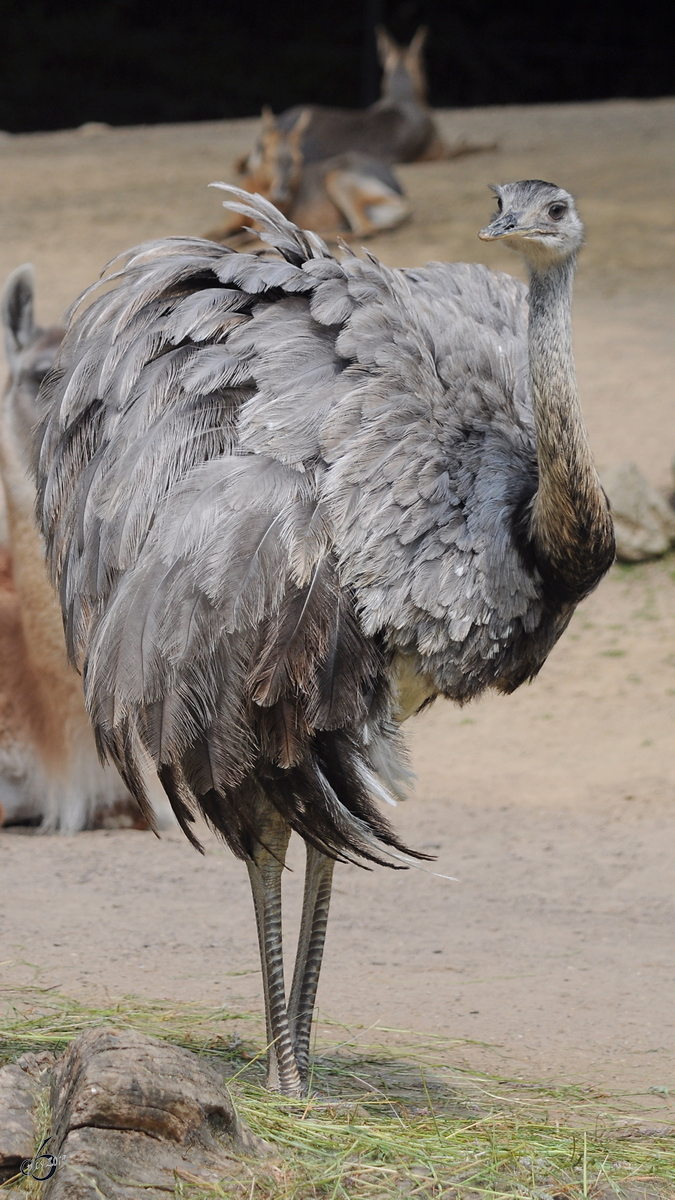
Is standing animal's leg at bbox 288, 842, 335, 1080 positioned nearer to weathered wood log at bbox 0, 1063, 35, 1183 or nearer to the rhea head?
weathered wood log at bbox 0, 1063, 35, 1183

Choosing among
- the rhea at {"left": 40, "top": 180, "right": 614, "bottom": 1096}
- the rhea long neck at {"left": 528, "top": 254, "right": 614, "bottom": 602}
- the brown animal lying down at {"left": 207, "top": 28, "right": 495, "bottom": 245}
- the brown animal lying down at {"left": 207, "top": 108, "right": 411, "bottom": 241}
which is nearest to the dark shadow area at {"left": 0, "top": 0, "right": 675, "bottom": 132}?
Answer: the brown animal lying down at {"left": 207, "top": 28, "right": 495, "bottom": 245}

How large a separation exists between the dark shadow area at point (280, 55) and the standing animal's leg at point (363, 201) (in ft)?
16.7

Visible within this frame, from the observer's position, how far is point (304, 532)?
282 centimetres

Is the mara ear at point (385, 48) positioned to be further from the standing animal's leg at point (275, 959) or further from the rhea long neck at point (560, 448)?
the standing animal's leg at point (275, 959)

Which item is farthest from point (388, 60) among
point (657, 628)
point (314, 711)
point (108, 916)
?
point (314, 711)

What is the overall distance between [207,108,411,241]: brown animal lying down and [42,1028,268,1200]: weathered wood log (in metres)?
9.19

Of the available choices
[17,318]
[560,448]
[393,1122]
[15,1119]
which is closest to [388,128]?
[17,318]

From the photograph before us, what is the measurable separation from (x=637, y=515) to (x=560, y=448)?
3.99 meters

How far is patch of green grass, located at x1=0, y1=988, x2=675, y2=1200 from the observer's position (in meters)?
2.64

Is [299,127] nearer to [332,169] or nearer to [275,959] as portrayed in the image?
[332,169]

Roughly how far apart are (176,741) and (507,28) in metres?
15.2

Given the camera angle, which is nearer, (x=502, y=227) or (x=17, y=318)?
(x=502, y=227)

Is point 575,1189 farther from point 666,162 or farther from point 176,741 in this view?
point 666,162

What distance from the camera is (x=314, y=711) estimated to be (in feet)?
9.28
